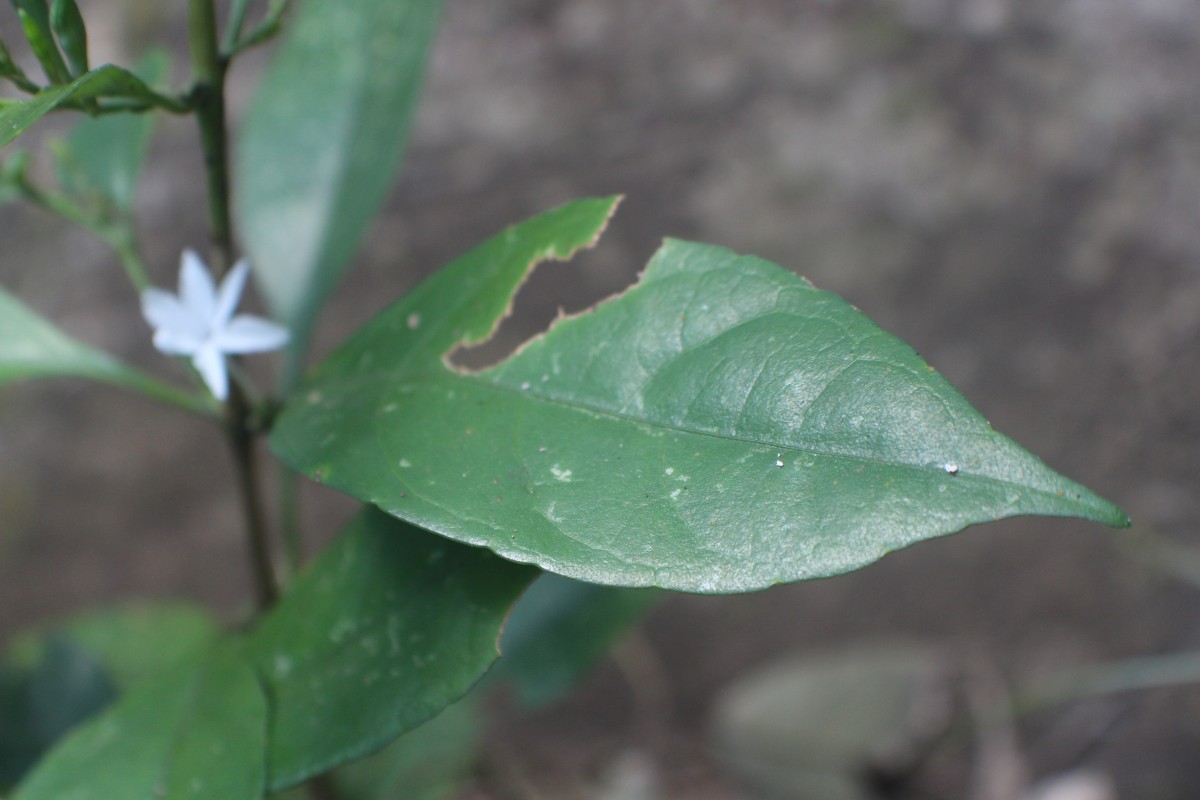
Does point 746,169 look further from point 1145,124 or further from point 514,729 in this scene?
point 514,729

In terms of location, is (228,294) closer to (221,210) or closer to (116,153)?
(221,210)

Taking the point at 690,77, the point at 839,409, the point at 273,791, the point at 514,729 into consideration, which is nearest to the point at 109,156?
the point at 273,791

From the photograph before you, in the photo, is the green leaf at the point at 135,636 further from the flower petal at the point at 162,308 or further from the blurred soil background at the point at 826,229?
the flower petal at the point at 162,308

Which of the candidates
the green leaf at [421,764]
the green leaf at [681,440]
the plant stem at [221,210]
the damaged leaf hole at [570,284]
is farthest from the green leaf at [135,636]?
the green leaf at [681,440]

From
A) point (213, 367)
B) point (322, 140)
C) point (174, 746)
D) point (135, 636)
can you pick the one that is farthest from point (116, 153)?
point (135, 636)

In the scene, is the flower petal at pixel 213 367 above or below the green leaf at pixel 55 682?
above
